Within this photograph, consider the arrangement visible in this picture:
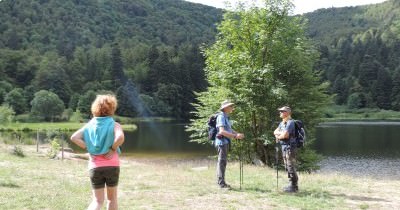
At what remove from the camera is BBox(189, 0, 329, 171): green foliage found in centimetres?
2152

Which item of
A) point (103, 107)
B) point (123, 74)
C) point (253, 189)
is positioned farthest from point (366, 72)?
point (103, 107)

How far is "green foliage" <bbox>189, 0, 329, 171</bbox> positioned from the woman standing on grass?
1511 centimetres

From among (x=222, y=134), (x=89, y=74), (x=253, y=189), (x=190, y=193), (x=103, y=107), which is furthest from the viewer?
(x=89, y=74)

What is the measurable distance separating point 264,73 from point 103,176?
15912mm

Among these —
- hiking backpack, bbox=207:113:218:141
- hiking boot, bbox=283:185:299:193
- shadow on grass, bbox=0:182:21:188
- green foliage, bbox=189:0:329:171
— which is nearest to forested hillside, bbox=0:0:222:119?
green foliage, bbox=189:0:329:171

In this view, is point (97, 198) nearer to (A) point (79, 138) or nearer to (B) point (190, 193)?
(A) point (79, 138)

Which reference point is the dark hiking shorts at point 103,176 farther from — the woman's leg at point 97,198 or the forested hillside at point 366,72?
the forested hillside at point 366,72

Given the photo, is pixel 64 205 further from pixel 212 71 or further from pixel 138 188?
pixel 212 71

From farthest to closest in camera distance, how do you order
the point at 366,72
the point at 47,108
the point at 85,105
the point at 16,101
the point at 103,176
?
1. the point at 366,72
2. the point at 85,105
3. the point at 16,101
4. the point at 47,108
5. the point at 103,176

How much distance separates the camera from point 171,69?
146 metres

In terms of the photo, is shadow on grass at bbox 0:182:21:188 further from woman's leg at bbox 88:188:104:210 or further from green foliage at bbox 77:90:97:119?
green foliage at bbox 77:90:97:119

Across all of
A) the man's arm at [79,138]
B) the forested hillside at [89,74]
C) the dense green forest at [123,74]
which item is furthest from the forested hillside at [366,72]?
the man's arm at [79,138]

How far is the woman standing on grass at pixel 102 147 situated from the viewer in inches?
249

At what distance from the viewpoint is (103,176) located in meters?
6.33
